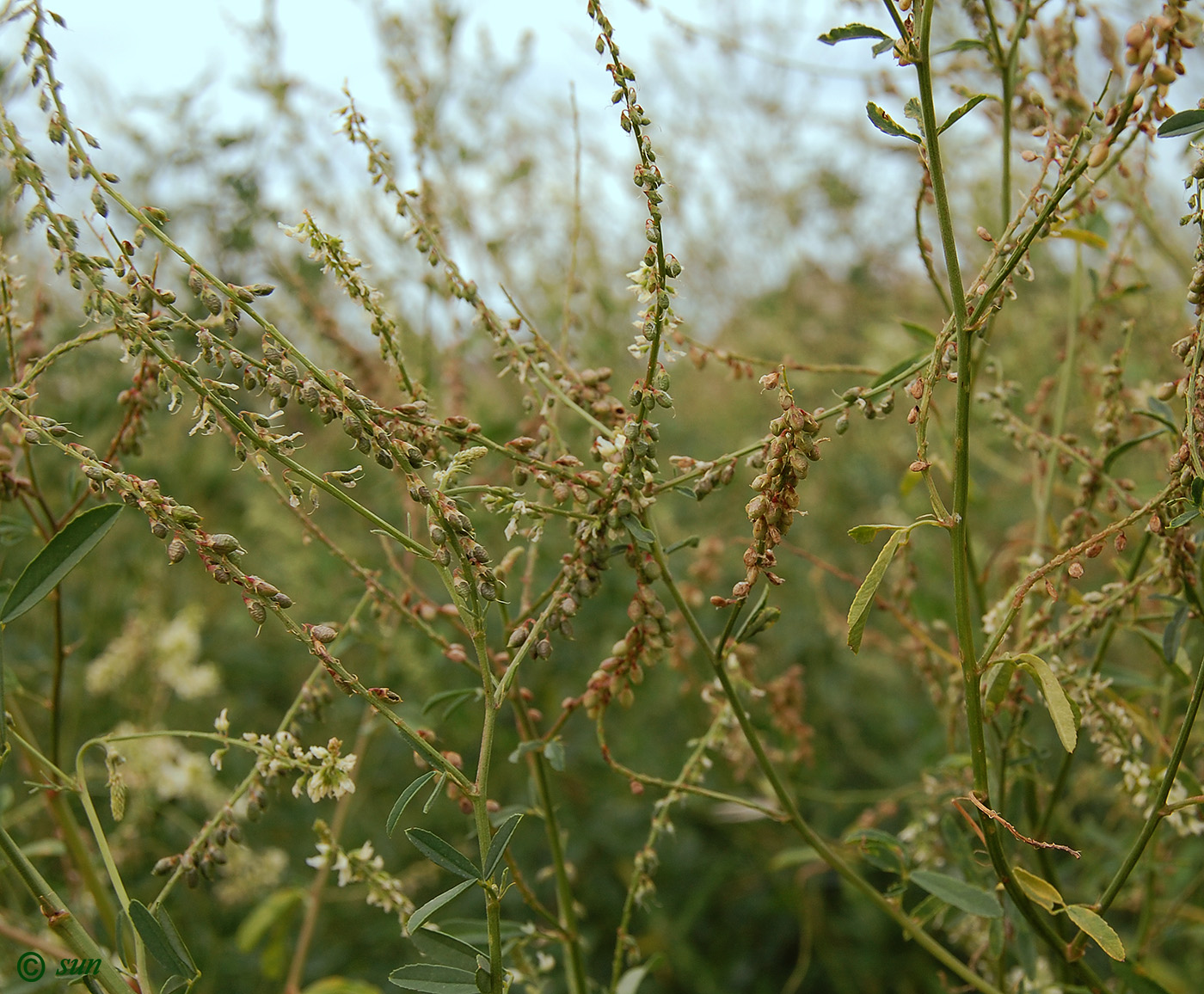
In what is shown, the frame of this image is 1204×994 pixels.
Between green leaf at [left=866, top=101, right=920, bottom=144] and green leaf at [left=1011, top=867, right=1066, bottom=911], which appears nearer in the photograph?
green leaf at [left=866, top=101, right=920, bottom=144]

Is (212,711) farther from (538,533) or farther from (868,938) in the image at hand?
(538,533)

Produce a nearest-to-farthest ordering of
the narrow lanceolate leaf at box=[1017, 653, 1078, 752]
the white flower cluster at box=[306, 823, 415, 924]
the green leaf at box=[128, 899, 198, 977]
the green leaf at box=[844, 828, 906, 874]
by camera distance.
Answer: the narrow lanceolate leaf at box=[1017, 653, 1078, 752] < the green leaf at box=[128, 899, 198, 977] < the white flower cluster at box=[306, 823, 415, 924] < the green leaf at box=[844, 828, 906, 874]

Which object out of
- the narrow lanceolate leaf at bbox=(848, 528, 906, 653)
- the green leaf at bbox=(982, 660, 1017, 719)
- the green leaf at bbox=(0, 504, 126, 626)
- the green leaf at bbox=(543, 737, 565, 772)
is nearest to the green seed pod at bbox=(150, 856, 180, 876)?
the green leaf at bbox=(0, 504, 126, 626)

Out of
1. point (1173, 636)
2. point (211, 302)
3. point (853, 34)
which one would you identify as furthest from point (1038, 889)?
point (211, 302)

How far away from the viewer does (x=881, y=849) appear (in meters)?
1.04

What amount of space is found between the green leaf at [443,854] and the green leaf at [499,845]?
0.07 feet

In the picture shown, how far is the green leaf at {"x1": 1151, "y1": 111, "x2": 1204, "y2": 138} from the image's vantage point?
751 millimetres

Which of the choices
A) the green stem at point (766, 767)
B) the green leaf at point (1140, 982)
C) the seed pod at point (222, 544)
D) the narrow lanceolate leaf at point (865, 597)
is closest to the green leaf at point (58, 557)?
the seed pod at point (222, 544)

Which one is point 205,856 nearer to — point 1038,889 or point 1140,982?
point 1038,889

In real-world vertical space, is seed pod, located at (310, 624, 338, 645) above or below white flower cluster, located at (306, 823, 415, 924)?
above

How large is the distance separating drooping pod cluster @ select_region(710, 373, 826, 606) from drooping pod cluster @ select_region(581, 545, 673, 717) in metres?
0.08

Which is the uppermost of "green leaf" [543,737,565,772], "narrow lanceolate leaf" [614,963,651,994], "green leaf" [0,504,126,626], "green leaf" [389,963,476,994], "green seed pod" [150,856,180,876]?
"green leaf" [0,504,126,626]

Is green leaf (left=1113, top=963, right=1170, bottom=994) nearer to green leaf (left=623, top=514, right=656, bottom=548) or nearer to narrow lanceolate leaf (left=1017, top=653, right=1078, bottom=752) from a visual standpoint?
narrow lanceolate leaf (left=1017, top=653, right=1078, bottom=752)

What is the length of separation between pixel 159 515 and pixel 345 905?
1817 mm
